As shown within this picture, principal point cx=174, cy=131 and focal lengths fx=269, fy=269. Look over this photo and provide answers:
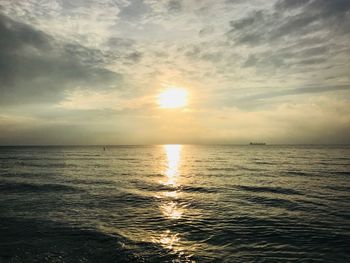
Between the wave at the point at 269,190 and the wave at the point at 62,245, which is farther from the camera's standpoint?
the wave at the point at 269,190

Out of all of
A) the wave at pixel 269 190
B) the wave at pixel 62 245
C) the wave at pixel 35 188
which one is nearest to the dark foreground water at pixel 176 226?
the wave at pixel 62 245

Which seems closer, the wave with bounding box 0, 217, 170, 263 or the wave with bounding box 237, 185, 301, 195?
the wave with bounding box 0, 217, 170, 263

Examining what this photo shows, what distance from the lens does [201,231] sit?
626 inches

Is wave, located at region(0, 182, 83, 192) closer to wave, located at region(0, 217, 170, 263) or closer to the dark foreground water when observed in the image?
the dark foreground water

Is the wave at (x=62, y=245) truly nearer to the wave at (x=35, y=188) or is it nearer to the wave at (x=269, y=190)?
the wave at (x=35, y=188)

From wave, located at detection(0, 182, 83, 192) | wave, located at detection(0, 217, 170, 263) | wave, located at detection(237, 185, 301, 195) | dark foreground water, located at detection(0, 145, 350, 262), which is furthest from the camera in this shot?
wave, located at detection(0, 182, 83, 192)

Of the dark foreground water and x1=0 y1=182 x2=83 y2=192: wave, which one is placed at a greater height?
the dark foreground water

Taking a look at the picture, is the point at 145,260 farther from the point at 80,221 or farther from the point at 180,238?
the point at 80,221

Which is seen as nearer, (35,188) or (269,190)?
(269,190)

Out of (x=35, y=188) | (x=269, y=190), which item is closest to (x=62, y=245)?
(x=35, y=188)

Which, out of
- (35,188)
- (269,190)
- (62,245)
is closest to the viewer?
(62,245)

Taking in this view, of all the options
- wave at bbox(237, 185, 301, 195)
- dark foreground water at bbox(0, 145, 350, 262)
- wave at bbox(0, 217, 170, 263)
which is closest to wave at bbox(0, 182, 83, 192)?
dark foreground water at bbox(0, 145, 350, 262)

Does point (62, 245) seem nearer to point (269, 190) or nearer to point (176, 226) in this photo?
point (176, 226)

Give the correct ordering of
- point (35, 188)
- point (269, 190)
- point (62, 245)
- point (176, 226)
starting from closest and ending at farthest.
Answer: point (62, 245)
point (176, 226)
point (269, 190)
point (35, 188)
